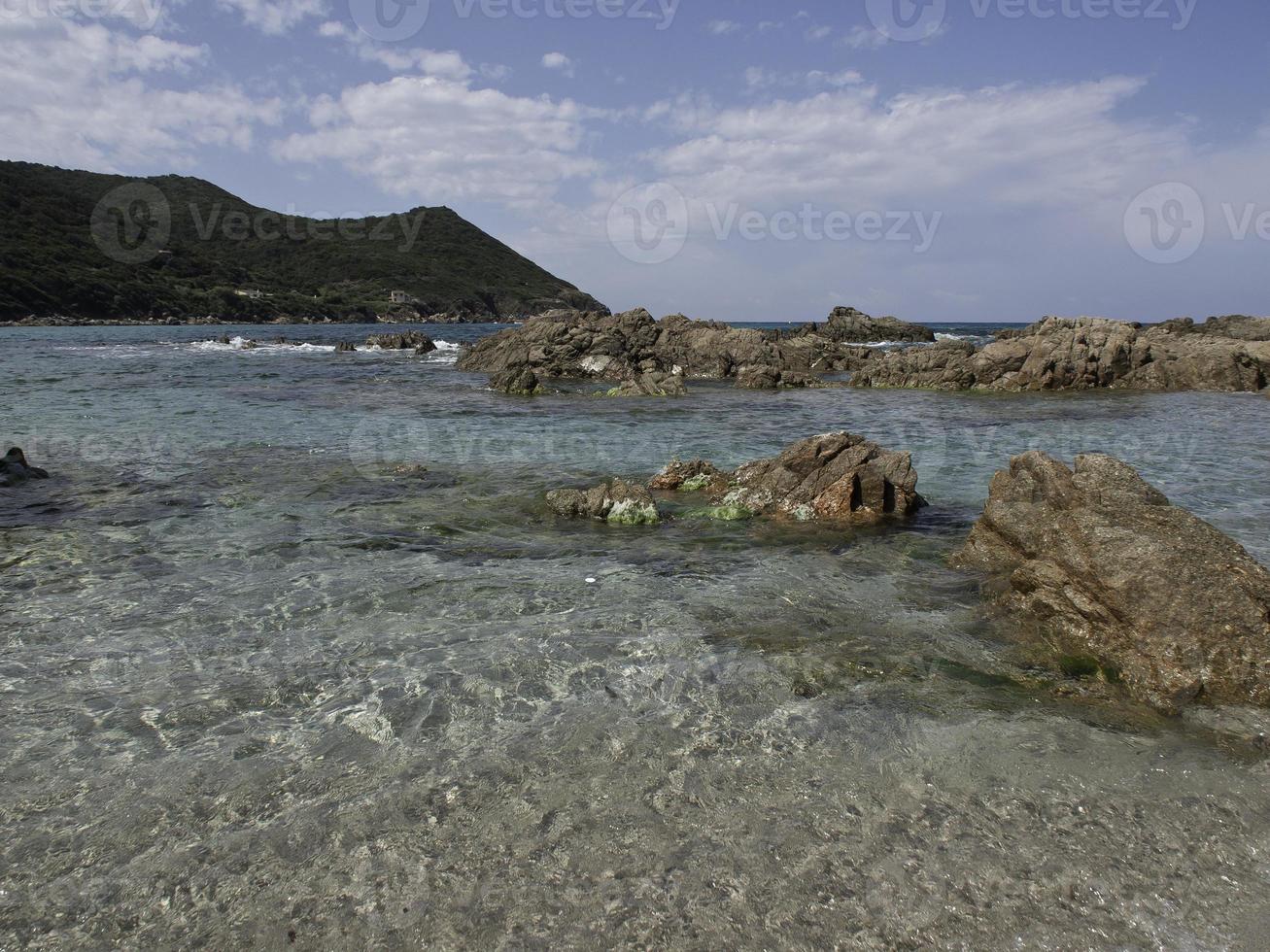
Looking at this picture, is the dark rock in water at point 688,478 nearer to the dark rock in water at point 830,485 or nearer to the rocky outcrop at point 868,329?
the dark rock in water at point 830,485

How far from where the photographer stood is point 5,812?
424cm

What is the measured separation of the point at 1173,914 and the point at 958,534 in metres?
7.61

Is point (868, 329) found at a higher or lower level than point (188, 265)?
lower

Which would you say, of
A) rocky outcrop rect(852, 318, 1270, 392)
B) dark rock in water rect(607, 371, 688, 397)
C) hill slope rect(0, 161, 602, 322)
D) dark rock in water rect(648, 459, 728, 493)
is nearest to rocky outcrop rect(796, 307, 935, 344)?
rocky outcrop rect(852, 318, 1270, 392)

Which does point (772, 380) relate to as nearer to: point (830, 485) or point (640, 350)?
point (640, 350)

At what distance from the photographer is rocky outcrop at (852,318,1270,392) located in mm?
37281

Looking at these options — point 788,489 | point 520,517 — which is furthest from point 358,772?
point 788,489

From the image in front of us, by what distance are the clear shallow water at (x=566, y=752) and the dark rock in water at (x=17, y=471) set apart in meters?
1.38

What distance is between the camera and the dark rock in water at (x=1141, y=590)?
5914mm

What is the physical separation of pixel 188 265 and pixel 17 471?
142 meters

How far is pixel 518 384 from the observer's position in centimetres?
3497

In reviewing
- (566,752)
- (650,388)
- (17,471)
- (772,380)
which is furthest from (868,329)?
(566,752)

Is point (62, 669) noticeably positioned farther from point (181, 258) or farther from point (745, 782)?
point (181, 258)

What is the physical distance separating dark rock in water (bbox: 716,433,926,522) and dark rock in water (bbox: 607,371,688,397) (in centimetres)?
2215
